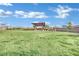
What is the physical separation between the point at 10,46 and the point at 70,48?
1.48ft

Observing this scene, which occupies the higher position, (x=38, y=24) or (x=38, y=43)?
(x=38, y=24)

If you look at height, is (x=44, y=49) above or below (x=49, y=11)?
below

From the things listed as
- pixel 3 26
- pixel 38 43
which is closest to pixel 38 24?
pixel 38 43

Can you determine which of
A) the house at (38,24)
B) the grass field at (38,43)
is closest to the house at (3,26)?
the grass field at (38,43)

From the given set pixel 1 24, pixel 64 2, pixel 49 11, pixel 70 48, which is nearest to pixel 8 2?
pixel 1 24

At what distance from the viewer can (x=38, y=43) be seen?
4.50ft

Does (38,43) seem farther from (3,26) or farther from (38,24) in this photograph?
(3,26)

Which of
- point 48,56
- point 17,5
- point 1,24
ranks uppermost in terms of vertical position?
point 17,5

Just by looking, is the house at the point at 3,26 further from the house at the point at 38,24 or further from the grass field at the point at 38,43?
the house at the point at 38,24

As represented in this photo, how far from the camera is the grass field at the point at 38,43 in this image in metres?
1.35

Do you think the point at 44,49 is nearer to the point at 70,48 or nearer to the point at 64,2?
the point at 70,48

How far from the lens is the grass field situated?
1354 millimetres

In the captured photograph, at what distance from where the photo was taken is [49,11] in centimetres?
137

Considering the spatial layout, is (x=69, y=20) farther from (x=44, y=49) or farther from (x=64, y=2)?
(x=44, y=49)
